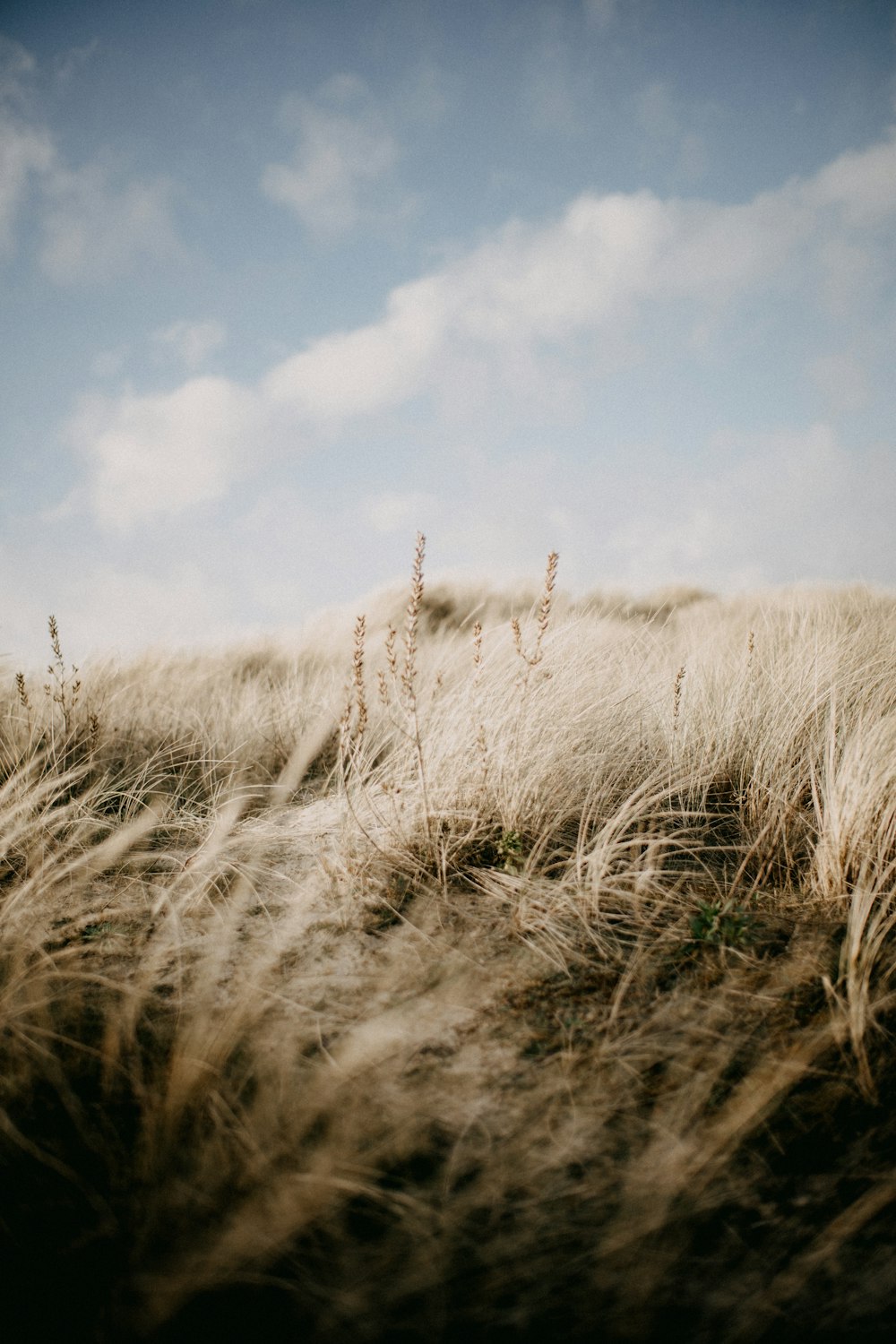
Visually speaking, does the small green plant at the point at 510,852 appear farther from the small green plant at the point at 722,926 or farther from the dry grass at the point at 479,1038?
the small green plant at the point at 722,926

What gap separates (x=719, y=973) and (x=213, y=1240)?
123 centimetres

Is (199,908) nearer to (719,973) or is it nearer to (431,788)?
(431,788)

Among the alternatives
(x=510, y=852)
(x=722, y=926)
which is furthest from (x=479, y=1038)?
(x=722, y=926)

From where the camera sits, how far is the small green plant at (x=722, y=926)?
5.37ft

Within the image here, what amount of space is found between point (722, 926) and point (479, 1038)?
75 centimetres

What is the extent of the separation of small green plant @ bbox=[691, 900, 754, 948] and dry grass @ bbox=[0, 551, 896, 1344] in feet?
0.04

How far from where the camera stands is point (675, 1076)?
130cm

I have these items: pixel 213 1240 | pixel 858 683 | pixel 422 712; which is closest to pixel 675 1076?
pixel 213 1240

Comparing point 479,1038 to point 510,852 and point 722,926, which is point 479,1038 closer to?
point 510,852

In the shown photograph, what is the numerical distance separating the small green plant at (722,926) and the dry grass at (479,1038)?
0.01m

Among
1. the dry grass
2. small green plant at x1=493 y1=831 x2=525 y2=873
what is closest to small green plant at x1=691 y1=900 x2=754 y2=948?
the dry grass

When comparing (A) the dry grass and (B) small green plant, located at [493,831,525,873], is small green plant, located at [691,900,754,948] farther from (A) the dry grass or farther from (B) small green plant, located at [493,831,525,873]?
(B) small green plant, located at [493,831,525,873]

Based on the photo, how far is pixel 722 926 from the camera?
168cm

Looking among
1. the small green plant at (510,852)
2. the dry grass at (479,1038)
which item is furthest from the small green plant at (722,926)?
the small green plant at (510,852)
